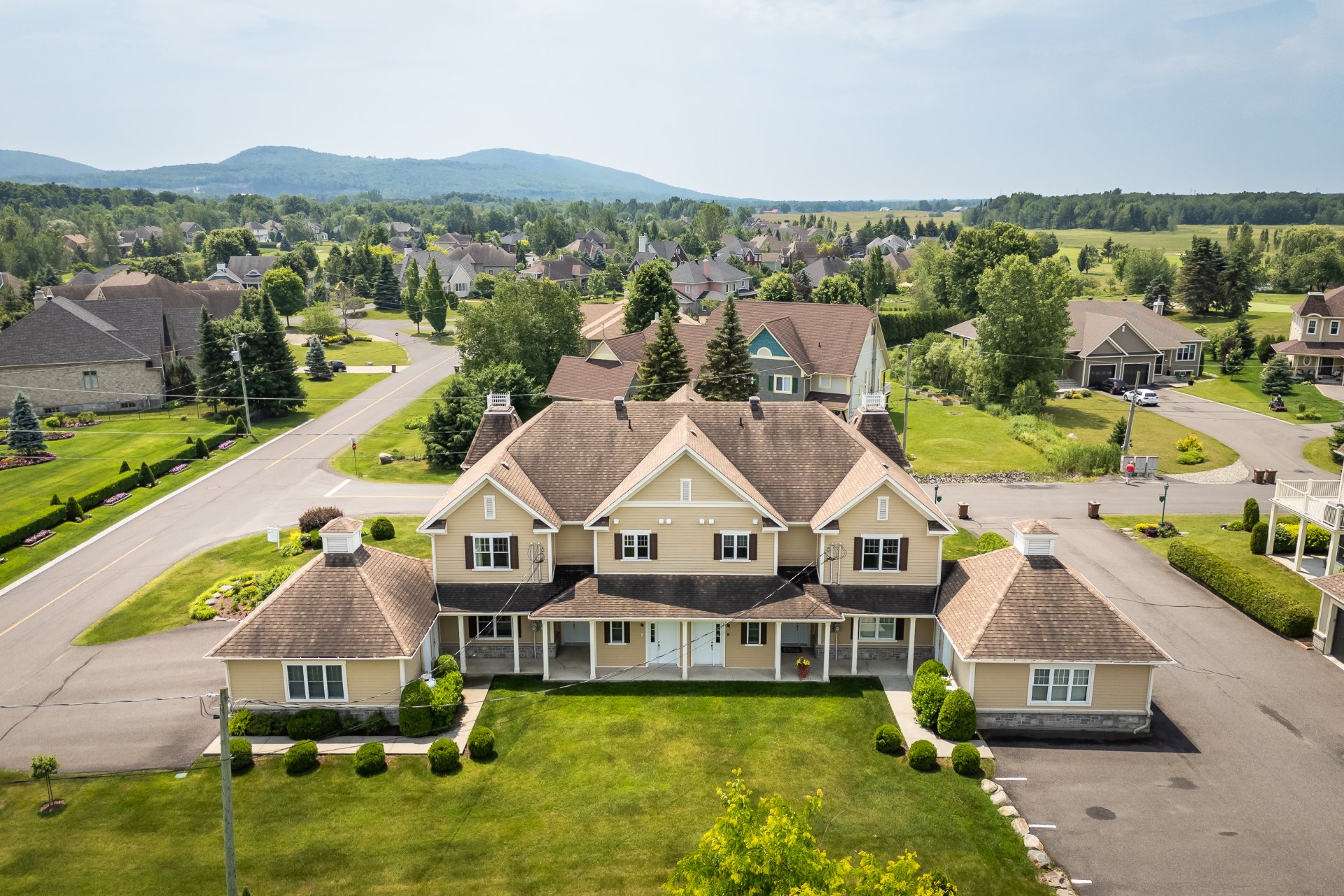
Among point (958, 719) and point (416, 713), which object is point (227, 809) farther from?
point (958, 719)

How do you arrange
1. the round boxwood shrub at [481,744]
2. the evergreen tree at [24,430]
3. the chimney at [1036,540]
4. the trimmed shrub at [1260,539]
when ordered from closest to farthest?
the round boxwood shrub at [481,744]
the chimney at [1036,540]
the trimmed shrub at [1260,539]
the evergreen tree at [24,430]

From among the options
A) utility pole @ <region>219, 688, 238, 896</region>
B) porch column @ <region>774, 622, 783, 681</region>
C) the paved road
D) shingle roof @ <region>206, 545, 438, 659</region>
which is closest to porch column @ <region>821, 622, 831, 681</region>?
porch column @ <region>774, 622, 783, 681</region>

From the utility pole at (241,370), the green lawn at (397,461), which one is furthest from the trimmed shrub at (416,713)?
the utility pole at (241,370)

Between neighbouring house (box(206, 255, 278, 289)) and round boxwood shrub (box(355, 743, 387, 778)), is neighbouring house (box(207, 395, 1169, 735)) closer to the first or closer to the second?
round boxwood shrub (box(355, 743, 387, 778))

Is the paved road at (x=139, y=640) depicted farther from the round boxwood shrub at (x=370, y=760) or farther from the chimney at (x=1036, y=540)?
the chimney at (x=1036, y=540)

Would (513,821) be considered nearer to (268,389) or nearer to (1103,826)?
(1103,826)

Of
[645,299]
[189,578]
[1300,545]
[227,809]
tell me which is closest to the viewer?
[227,809]

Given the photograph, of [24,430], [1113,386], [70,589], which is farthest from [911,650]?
[24,430]

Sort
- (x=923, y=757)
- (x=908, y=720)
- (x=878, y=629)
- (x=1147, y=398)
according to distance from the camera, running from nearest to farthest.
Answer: (x=923, y=757), (x=908, y=720), (x=878, y=629), (x=1147, y=398)

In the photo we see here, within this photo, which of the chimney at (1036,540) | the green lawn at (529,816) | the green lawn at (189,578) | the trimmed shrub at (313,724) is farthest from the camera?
the green lawn at (189,578)
